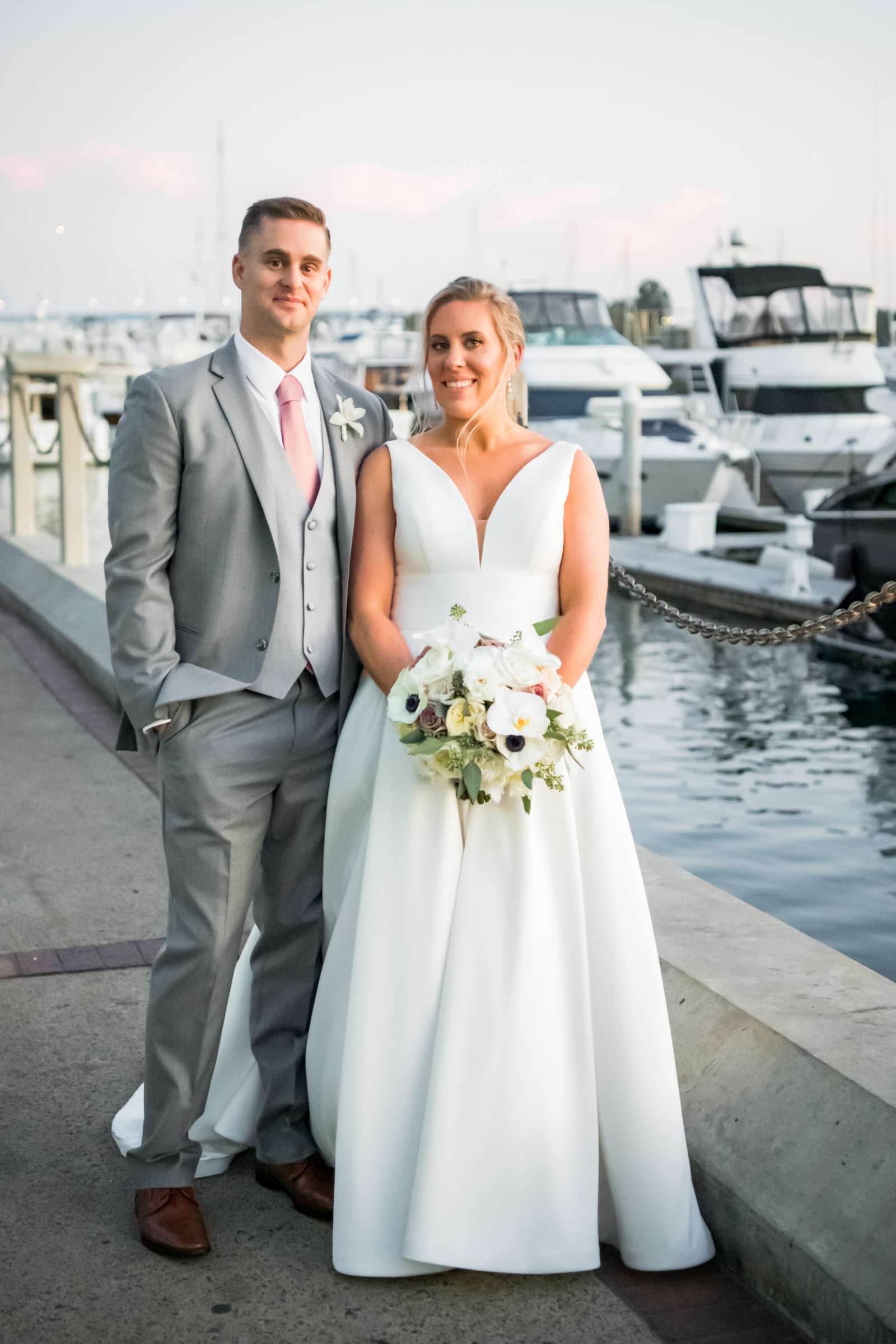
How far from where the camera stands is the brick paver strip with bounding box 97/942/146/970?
15.6ft

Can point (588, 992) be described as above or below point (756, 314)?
below

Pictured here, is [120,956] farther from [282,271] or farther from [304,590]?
[282,271]

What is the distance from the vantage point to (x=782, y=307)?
3114 cm

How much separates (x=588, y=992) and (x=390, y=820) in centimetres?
57

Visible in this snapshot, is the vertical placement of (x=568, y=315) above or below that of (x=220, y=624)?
above

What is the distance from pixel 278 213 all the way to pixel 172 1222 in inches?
88.1

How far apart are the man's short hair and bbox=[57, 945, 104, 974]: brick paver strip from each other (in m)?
2.49

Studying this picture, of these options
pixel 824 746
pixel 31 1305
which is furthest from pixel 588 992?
pixel 824 746

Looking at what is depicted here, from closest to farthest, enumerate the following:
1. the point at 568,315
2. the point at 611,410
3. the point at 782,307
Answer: the point at 611,410 < the point at 782,307 < the point at 568,315

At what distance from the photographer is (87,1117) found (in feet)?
12.3

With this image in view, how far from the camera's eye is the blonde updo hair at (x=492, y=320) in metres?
3.32

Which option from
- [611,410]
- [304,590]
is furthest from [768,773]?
[611,410]

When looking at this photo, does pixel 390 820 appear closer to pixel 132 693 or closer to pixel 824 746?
pixel 132 693

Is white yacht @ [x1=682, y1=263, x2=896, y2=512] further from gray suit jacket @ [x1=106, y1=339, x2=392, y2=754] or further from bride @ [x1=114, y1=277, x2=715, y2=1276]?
gray suit jacket @ [x1=106, y1=339, x2=392, y2=754]
